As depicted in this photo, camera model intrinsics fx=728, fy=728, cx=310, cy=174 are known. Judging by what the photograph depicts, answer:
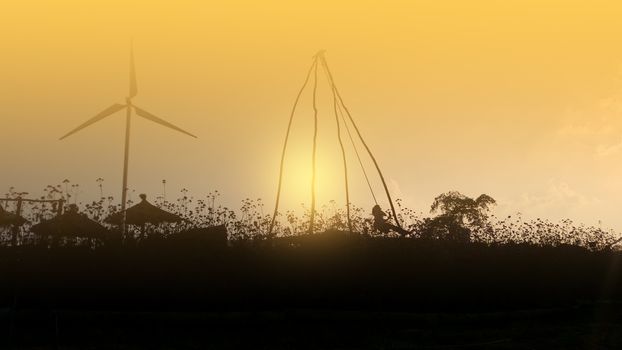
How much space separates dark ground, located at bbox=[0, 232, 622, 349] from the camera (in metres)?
11.9

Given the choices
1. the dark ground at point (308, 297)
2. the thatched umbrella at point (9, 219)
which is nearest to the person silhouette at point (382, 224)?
the dark ground at point (308, 297)

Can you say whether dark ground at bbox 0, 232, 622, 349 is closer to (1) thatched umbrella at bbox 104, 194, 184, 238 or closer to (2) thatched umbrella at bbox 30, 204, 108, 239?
(2) thatched umbrella at bbox 30, 204, 108, 239

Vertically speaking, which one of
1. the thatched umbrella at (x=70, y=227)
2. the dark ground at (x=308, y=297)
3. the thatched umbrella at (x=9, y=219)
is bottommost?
the dark ground at (x=308, y=297)

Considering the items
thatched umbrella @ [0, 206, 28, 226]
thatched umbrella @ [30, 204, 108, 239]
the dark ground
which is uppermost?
thatched umbrella @ [0, 206, 28, 226]

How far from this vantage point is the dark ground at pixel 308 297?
11906mm

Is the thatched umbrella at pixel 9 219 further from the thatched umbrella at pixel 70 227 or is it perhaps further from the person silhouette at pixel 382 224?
the person silhouette at pixel 382 224

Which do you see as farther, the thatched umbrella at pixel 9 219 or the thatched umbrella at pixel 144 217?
the thatched umbrella at pixel 144 217

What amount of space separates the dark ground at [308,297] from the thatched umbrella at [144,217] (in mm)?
2433

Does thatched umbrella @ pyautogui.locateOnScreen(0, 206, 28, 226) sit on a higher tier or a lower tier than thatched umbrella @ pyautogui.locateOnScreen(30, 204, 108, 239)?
higher

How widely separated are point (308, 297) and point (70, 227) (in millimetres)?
4999

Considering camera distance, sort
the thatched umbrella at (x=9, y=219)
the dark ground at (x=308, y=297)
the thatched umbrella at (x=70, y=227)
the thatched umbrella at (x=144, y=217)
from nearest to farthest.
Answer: the dark ground at (x=308, y=297)
the thatched umbrella at (x=70, y=227)
the thatched umbrella at (x=9, y=219)
the thatched umbrella at (x=144, y=217)

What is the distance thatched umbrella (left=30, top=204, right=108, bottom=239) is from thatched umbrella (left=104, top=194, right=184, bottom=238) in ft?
3.84

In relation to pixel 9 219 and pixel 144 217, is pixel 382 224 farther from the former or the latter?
pixel 9 219

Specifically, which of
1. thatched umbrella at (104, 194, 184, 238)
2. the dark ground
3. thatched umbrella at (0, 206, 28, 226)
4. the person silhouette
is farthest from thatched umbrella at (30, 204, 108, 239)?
the person silhouette
